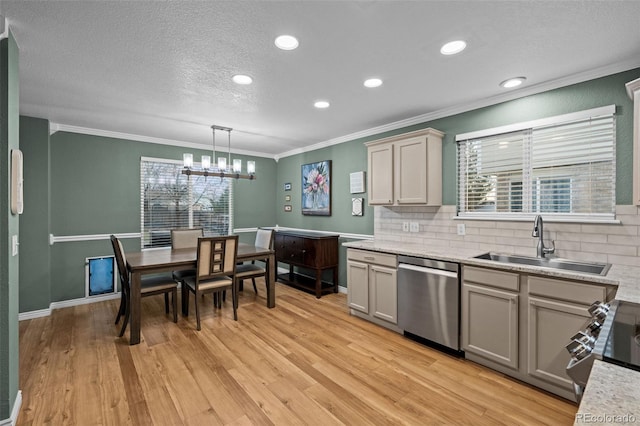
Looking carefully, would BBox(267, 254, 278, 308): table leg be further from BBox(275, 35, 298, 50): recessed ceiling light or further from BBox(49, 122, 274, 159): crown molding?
BBox(275, 35, 298, 50): recessed ceiling light

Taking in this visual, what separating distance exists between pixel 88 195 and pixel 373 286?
4.19 meters

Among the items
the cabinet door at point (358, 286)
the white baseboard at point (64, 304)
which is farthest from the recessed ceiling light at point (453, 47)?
the white baseboard at point (64, 304)

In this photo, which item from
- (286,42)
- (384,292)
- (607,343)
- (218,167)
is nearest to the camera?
(607,343)

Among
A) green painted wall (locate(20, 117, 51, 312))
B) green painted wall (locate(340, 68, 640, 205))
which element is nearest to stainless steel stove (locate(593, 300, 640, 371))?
green painted wall (locate(340, 68, 640, 205))

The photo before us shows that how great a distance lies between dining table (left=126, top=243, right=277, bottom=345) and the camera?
299 cm

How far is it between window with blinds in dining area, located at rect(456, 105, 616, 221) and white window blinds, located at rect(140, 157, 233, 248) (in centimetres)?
408

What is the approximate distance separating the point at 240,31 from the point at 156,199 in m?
3.78

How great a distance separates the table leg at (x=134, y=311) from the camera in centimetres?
297

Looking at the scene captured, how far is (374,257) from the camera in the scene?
3.43 metres

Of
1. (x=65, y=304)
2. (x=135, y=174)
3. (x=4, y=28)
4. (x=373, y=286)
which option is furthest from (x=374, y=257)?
(x=65, y=304)

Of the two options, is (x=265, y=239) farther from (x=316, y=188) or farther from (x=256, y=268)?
(x=316, y=188)

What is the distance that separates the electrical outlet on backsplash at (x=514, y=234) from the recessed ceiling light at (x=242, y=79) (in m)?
2.36

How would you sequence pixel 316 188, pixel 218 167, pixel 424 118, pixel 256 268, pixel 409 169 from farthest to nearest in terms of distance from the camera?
pixel 316 188
pixel 256 268
pixel 218 167
pixel 424 118
pixel 409 169

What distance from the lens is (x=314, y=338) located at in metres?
3.11
